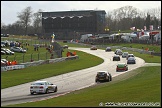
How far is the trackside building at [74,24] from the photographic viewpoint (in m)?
172

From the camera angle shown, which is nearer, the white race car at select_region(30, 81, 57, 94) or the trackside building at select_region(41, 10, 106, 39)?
the white race car at select_region(30, 81, 57, 94)

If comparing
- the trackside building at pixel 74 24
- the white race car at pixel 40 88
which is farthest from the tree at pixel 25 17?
the white race car at pixel 40 88

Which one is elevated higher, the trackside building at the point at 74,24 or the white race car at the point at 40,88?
the trackside building at the point at 74,24

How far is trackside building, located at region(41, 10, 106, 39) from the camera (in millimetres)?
171762

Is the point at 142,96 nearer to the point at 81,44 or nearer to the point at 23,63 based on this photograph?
the point at 23,63

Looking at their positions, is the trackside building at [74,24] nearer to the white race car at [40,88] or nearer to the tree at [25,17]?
the tree at [25,17]

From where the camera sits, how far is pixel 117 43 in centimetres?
13288

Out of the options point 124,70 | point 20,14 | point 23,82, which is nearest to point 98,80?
point 23,82

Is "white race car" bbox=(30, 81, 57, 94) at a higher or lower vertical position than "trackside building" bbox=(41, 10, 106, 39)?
lower

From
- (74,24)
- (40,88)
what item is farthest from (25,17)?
(40,88)

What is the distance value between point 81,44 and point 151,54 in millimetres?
52717

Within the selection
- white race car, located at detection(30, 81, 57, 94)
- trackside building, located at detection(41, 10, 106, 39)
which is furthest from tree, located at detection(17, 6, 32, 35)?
white race car, located at detection(30, 81, 57, 94)

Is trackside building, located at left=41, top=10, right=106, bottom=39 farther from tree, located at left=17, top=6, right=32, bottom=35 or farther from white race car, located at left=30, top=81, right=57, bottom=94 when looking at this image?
white race car, located at left=30, top=81, right=57, bottom=94

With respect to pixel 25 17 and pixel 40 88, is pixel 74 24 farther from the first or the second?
pixel 40 88
